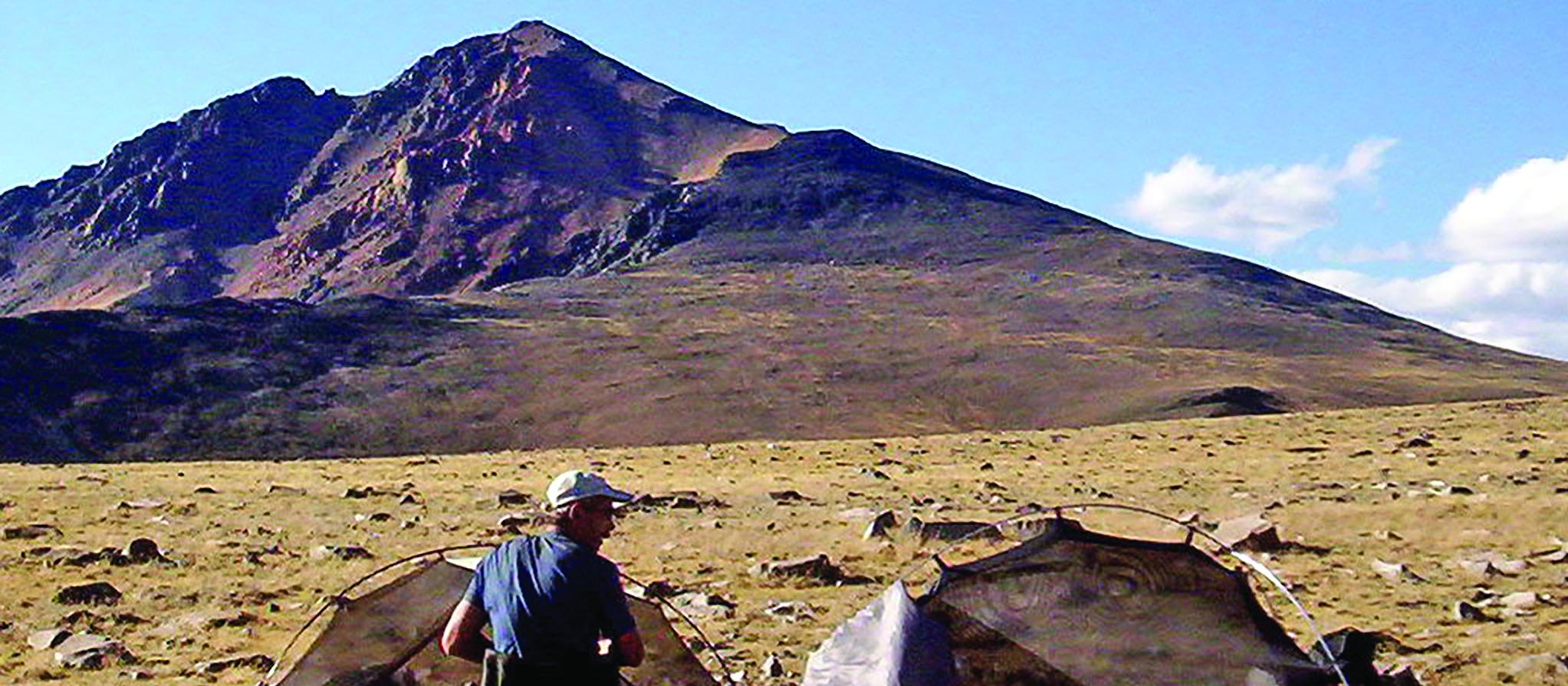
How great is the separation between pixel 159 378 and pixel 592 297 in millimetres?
33610

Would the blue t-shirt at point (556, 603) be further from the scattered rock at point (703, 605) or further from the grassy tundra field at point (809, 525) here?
the scattered rock at point (703, 605)

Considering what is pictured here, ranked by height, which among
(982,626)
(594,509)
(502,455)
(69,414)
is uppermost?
(594,509)

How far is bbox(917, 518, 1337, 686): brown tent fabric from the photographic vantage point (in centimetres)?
1019

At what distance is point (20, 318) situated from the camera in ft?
267

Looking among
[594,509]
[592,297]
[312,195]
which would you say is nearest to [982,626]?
[594,509]

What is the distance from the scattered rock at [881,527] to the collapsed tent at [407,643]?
30.8 feet

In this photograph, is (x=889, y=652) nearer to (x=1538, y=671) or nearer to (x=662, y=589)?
(x=1538, y=671)

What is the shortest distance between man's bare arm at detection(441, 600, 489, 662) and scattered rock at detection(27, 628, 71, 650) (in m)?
7.76

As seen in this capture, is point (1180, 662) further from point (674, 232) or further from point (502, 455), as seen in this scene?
point (674, 232)

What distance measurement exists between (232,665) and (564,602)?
681 cm

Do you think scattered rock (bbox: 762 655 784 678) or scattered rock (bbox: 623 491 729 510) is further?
scattered rock (bbox: 623 491 729 510)

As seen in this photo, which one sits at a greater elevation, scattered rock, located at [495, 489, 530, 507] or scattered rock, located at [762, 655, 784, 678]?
scattered rock, located at [762, 655, 784, 678]

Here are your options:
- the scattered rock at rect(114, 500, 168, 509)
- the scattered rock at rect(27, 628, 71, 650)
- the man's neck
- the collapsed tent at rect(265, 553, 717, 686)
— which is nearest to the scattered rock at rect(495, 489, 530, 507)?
the scattered rock at rect(114, 500, 168, 509)

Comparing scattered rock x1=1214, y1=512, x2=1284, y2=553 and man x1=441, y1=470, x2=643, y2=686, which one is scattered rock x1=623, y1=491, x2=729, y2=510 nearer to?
scattered rock x1=1214, y1=512, x2=1284, y2=553
